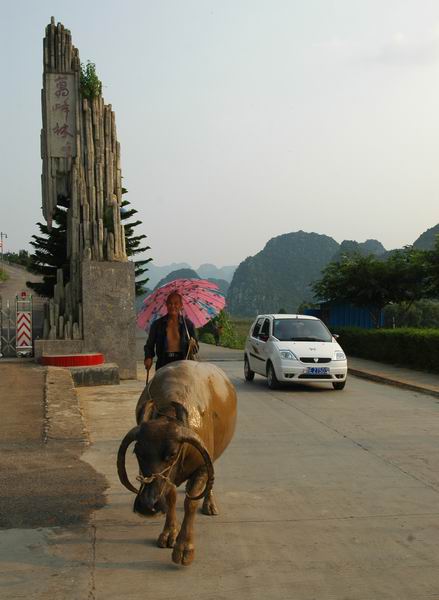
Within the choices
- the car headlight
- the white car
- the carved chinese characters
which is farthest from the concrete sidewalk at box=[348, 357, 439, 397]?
the carved chinese characters

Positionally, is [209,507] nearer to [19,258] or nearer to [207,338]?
[207,338]

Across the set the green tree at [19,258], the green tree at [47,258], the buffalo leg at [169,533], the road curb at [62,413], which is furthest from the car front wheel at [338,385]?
the green tree at [19,258]

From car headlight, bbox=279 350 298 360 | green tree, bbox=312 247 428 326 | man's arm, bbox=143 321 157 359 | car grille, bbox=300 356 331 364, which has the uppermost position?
green tree, bbox=312 247 428 326

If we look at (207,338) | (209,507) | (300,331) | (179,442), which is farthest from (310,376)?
(207,338)

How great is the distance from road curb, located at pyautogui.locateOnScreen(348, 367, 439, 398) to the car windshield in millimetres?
2134

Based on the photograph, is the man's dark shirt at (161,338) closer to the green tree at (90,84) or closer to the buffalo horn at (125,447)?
the buffalo horn at (125,447)

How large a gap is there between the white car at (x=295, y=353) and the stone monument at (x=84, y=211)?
11.9 feet

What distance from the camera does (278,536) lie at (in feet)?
18.0

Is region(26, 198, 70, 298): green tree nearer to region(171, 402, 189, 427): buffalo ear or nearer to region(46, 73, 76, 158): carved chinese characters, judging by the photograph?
region(46, 73, 76, 158): carved chinese characters

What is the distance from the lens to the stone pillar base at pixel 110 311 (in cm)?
1836

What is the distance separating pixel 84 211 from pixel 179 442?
50.8 feet

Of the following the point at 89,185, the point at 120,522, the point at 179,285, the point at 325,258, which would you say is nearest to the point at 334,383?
the point at 179,285

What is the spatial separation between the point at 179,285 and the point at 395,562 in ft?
18.0

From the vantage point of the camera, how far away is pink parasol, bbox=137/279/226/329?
372 inches
